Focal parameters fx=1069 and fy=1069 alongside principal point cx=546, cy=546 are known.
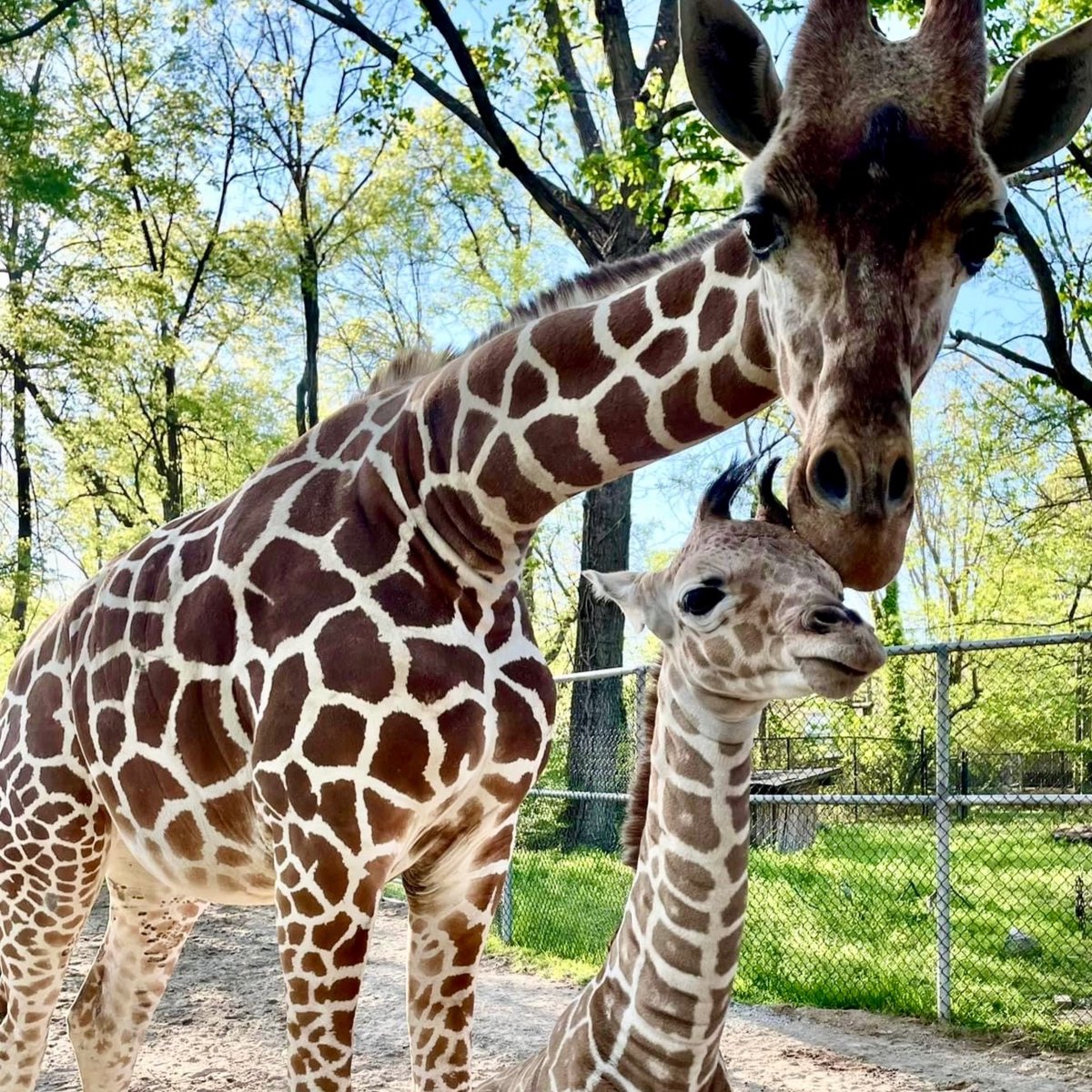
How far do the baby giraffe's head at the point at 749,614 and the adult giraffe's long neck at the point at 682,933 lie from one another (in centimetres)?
12

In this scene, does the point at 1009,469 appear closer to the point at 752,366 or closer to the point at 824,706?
the point at 824,706

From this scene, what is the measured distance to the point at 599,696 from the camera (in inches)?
407

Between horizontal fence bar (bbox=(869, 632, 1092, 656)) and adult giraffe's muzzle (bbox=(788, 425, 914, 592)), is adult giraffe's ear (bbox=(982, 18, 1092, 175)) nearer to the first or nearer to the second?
adult giraffe's muzzle (bbox=(788, 425, 914, 592))

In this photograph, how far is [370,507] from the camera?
252cm

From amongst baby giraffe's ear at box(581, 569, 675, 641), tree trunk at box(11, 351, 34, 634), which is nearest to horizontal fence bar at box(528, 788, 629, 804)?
baby giraffe's ear at box(581, 569, 675, 641)

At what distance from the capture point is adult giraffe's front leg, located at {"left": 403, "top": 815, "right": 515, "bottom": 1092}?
2.60 meters

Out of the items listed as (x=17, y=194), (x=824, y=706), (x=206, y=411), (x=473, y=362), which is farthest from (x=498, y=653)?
(x=206, y=411)

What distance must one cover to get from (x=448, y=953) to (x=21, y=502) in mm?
19025

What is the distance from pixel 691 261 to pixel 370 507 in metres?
0.93

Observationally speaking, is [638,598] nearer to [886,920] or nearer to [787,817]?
[886,920]

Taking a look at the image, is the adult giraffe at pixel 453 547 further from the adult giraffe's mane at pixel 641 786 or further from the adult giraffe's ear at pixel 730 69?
the adult giraffe's mane at pixel 641 786

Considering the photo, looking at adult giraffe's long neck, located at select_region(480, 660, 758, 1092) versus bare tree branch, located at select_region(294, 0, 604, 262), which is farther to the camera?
bare tree branch, located at select_region(294, 0, 604, 262)

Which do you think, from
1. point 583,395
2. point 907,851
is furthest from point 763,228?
point 907,851

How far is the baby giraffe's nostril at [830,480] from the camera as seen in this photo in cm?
145
